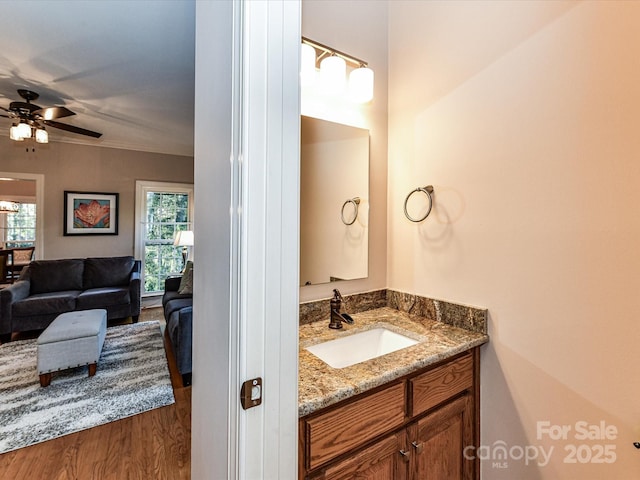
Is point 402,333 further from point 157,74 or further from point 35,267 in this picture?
point 35,267

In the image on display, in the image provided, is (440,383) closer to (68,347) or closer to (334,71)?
(334,71)

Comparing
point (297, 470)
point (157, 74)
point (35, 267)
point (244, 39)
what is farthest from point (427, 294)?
point (35, 267)

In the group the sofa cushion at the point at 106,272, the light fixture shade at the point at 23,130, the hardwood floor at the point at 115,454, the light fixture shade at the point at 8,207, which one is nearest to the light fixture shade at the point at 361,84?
the hardwood floor at the point at 115,454

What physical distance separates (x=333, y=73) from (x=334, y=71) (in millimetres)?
10

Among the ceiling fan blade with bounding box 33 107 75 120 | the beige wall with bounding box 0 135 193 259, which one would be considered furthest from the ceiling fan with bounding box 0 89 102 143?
the beige wall with bounding box 0 135 193 259

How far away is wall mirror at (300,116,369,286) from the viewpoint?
146 cm

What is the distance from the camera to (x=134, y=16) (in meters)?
1.88

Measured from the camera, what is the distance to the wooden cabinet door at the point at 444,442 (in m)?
1.08

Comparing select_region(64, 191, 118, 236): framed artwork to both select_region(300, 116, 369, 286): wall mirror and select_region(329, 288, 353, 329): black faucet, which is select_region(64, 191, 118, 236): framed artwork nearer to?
select_region(300, 116, 369, 286): wall mirror

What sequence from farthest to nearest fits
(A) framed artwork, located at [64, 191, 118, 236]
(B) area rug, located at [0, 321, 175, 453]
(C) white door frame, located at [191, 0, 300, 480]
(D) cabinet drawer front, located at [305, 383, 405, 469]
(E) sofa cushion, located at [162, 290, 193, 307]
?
(A) framed artwork, located at [64, 191, 118, 236] → (E) sofa cushion, located at [162, 290, 193, 307] → (B) area rug, located at [0, 321, 175, 453] → (D) cabinet drawer front, located at [305, 383, 405, 469] → (C) white door frame, located at [191, 0, 300, 480]

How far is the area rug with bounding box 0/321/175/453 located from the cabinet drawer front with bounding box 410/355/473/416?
200 cm

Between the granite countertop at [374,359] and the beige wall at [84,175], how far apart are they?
4449mm

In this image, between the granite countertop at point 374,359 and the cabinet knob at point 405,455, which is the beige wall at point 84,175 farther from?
the cabinet knob at point 405,455

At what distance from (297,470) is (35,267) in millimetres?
4561
